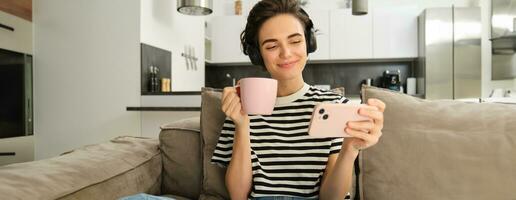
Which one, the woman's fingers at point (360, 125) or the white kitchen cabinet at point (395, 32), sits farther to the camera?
the white kitchen cabinet at point (395, 32)

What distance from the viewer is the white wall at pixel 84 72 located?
2.59 meters

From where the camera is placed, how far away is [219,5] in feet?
16.2

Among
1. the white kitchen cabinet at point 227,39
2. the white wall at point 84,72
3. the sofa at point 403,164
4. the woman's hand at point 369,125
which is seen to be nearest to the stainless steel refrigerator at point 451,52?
the white kitchen cabinet at point 227,39

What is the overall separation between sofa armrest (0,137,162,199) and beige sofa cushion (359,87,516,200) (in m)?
0.71

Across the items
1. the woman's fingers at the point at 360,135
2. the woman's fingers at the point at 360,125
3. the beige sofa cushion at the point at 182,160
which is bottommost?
the beige sofa cushion at the point at 182,160

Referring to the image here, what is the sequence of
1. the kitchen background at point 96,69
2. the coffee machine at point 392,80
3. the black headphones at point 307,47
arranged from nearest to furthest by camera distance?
the black headphones at point 307,47, the kitchen background at point 96,69, the coffee machine at point 392,80

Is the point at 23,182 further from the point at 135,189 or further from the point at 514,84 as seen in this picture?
the point at 514,84

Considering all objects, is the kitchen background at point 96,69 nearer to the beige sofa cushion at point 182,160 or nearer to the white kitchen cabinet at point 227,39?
the beige sofa cushion at point 182,160

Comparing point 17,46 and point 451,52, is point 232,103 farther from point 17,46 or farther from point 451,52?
point 451,52

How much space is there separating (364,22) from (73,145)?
3249 mm

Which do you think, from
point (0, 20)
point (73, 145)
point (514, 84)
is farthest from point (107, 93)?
point (514, 84)

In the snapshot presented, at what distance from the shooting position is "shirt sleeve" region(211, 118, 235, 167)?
113 centimetres

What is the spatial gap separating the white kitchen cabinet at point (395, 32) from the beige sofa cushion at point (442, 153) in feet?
10.9

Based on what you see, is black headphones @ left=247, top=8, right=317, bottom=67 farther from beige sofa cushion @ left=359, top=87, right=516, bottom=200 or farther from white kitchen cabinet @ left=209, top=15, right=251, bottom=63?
white kitchen cabinet @ left=209, top=15, right=251, bottom=63
